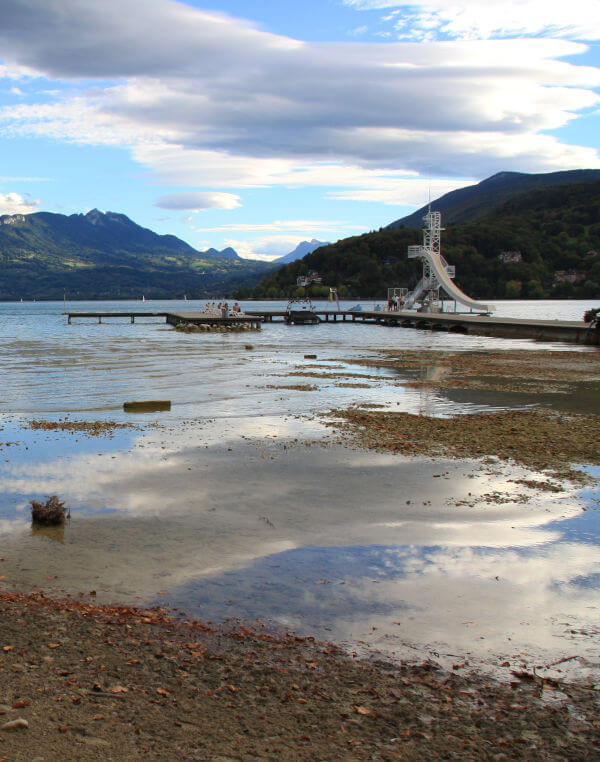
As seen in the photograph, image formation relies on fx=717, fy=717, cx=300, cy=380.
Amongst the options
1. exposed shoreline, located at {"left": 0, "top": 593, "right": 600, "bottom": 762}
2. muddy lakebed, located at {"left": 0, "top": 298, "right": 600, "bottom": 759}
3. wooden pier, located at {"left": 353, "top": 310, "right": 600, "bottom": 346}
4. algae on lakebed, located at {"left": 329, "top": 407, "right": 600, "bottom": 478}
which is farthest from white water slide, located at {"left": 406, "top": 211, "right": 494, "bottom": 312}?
exposed shoreline, located at {"left": 0, "top": 593, "right": 600, "bottom": 762}

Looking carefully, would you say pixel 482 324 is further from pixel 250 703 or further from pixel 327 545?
pixel 250 703

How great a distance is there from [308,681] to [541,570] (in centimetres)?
353

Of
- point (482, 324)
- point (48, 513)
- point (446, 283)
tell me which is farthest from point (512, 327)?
point (48, 513)

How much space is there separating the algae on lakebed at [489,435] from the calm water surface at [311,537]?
37.5 inches

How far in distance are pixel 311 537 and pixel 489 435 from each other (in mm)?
7697

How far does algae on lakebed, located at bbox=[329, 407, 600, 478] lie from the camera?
13430 mm

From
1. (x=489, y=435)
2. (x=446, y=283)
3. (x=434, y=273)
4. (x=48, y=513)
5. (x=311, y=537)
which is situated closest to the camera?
(x=311, y=537)

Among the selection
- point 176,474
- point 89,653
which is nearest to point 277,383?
point 176,474

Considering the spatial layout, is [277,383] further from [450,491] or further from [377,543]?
[377,543]

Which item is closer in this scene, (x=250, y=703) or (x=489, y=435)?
(x=250, y=703)

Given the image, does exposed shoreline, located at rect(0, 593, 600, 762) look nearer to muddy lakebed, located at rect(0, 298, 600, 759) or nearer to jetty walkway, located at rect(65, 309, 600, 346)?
muddy lakebed, located at rect(0, 298, 600, 759)

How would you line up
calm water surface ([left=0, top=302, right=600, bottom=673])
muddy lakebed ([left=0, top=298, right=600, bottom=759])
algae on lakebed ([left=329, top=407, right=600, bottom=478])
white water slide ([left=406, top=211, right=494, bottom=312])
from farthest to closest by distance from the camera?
white water slide ([left=406, top=211, right=494, bottom=312])
algae on lakebed ([left=329, top=407, right=600, bottom=478])
calm water surface ([left=0, top=302, right=600, bottom=673])
muddy lakebed ([left=0, top=298, right=600, bottom=759])

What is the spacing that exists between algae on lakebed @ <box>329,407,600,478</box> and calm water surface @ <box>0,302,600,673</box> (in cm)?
95

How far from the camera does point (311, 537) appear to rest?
8.85m
